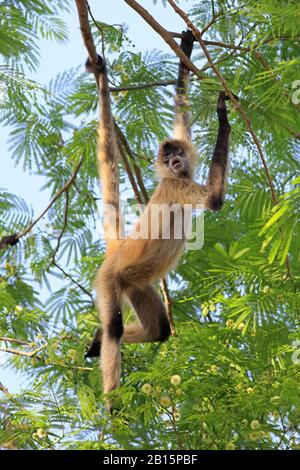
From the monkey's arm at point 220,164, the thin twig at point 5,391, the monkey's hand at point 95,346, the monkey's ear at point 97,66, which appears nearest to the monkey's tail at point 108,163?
the monkey's ear at point 97,66

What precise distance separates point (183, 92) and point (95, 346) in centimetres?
191

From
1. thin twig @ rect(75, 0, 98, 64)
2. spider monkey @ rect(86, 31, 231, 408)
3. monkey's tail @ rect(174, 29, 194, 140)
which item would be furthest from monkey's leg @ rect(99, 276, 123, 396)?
thin twig @ rect(75, 0, 98, 64)

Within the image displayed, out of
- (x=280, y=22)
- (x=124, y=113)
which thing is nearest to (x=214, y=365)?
(x=280, y=22)

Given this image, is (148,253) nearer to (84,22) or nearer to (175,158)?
(175,158)

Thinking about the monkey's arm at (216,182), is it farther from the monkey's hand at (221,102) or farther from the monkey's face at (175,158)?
the monkey's face at (175,158)

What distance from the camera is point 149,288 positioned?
254 inches

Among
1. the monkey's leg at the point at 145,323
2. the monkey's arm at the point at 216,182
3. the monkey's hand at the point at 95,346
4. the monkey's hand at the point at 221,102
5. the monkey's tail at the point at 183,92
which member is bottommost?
the monkey's hand at the point at 95,346

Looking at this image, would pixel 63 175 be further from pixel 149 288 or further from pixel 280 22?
pixel 280 22

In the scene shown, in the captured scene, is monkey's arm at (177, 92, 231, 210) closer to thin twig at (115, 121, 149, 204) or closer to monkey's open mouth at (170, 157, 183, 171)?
monkey's open mouth at (170, 157, 183, 171)

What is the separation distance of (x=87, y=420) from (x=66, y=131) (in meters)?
4.84

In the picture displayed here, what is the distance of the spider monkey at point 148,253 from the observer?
5957mm

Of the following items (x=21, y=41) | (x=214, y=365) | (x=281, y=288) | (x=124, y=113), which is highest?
(x=21, y=41)

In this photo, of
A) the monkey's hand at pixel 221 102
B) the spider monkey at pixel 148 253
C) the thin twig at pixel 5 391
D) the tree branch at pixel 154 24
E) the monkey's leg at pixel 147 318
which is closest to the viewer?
the thin twig at pixel 5 391
